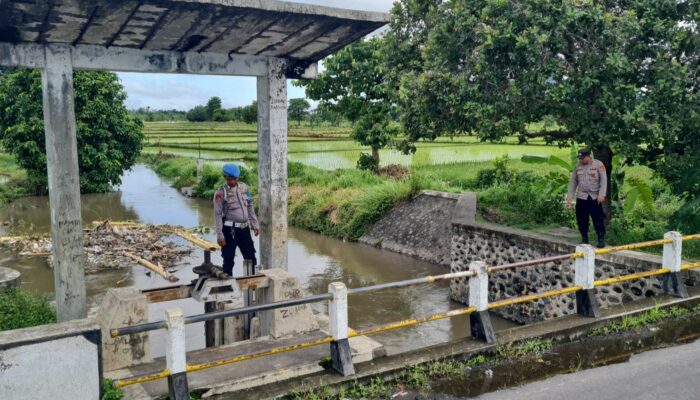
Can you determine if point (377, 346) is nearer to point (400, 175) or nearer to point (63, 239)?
point (63, 239)

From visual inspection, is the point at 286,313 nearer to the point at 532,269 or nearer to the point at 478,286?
the point at 478,286

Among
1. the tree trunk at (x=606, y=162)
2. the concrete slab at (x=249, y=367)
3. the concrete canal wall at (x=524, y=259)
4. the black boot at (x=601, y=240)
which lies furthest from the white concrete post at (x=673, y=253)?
the concrete slab at (x=249, y=367)

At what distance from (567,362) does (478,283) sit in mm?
1172

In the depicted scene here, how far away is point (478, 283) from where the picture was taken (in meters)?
6.22

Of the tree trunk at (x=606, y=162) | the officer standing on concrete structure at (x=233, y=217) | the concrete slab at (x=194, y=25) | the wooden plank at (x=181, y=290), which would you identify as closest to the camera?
the concrete slab at (x=194, y=25)

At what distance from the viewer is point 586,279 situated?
707 centimetres

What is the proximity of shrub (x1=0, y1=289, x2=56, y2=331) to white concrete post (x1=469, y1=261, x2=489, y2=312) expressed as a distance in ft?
15.0

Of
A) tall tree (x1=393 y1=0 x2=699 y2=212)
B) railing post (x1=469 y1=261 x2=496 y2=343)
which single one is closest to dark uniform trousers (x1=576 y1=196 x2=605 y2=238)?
tall tree (x1=393 y1=0 x2=699 y2=212)

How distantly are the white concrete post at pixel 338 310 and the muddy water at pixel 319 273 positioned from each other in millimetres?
4196

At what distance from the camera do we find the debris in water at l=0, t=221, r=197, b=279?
14812 mm

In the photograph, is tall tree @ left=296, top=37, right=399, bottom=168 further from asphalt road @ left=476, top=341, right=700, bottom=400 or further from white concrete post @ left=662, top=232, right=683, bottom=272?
asphalt road @ left=476, top=341, right=700, bottom=400

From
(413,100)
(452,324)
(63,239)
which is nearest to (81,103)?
(413,100)

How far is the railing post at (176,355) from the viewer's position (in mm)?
4719

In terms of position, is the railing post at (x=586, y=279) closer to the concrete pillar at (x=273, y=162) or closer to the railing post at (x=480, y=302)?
the railing post at (x=480, y=302)
